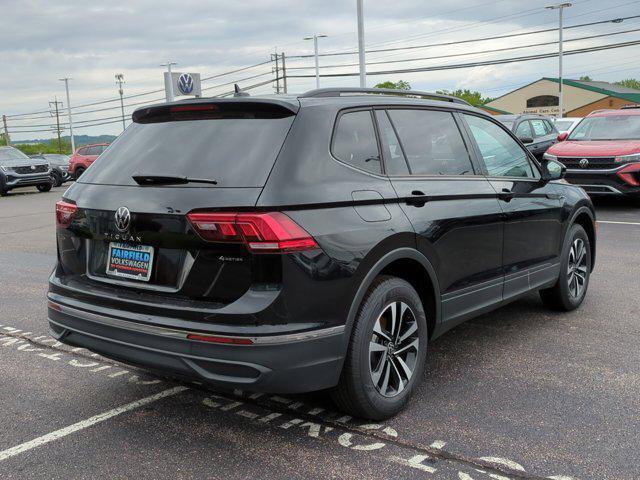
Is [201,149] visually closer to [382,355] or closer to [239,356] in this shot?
[239,356]

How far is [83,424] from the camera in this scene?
3.62 m

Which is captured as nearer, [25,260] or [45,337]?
[45,337]

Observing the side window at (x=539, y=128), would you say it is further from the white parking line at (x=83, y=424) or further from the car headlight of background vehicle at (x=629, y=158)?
the white parking line at (x=83, y=424)

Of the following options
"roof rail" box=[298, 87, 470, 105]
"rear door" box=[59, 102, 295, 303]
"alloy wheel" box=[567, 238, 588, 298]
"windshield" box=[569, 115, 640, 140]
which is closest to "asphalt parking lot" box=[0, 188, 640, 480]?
"alloy wheel" box=[567, 238, 588, 298]

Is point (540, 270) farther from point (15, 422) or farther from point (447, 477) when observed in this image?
point (15, 422)

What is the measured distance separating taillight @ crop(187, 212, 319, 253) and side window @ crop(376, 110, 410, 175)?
0.90 metres

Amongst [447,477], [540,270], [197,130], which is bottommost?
[447,477]

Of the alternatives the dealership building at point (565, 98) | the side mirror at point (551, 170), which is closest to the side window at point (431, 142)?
the side mirror at point (551, 170)

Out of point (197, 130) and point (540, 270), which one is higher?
point (197, 130)

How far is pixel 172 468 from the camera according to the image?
3.10 m

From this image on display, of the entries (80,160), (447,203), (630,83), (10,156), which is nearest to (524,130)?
(447,203)

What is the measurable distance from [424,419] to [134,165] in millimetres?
2062

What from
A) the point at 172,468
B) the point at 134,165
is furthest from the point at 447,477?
the point at 134,165

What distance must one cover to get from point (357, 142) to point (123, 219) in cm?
128
